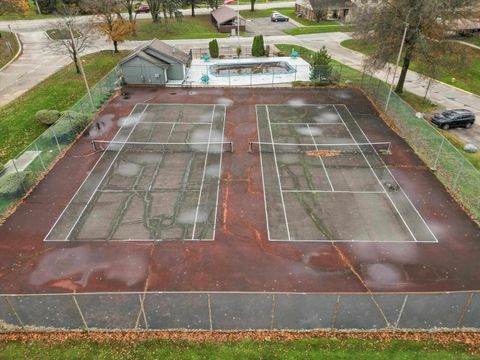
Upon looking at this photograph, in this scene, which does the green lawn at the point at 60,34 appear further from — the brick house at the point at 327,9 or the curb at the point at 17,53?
the brick house at the point at 327,9

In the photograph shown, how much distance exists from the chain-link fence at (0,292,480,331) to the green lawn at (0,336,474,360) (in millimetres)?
595

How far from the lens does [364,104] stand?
3666cm

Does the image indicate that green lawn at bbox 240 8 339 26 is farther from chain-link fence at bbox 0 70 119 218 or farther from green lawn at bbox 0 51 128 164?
chain-link fence at bbox 0 70 119 218

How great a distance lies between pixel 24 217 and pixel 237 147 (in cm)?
1531

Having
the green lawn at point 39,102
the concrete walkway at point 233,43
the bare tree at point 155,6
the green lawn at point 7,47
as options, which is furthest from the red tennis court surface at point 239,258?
the bare tree at point 155,6

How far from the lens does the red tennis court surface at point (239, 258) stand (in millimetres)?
17500

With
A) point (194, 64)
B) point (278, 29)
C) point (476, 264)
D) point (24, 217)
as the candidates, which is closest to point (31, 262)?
point (24, 217)

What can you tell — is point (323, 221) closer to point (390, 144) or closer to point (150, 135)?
point (390, 144)

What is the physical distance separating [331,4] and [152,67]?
48.2 metres

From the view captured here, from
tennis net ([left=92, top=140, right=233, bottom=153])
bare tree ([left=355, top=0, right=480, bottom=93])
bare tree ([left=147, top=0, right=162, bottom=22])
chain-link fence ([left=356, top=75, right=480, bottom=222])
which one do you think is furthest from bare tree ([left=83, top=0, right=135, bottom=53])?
chain-link fence ([left=356, top=75, right=480, bottom=222])

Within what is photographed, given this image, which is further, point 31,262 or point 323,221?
point 323,221

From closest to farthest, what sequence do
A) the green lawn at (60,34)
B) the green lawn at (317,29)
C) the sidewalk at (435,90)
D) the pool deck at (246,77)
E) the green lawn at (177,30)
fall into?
the sidewalk at (435,90) → the pool deck at (246,77) → the green lawn at (60,34) → the green lawn at (177,30) → the green lawn at (317,29)

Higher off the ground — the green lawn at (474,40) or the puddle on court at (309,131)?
the green lawn at (474,40)

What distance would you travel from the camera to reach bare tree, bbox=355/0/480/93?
33.0 metres
